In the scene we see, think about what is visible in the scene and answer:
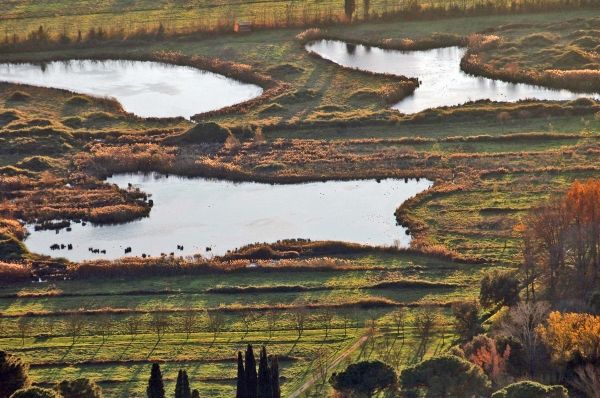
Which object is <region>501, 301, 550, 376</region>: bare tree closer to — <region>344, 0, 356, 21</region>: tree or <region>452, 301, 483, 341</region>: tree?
<region>452, 301, 483, 341</region>: tree

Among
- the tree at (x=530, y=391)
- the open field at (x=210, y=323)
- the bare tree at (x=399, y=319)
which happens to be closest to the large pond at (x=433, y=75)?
the open field at (x=210, y=323)

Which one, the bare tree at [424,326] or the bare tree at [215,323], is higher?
the bare tree at [424,326]

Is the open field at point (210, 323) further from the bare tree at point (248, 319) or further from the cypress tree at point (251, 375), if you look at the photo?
the cypress tree at point (251, 375)

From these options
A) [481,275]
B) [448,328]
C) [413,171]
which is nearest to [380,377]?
[448,328]

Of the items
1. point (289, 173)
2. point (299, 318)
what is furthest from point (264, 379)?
point (289, 173)

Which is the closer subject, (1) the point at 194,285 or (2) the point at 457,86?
(1) the point at 194,285

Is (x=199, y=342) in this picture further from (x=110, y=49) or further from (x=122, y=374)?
(x=110, y=49)
